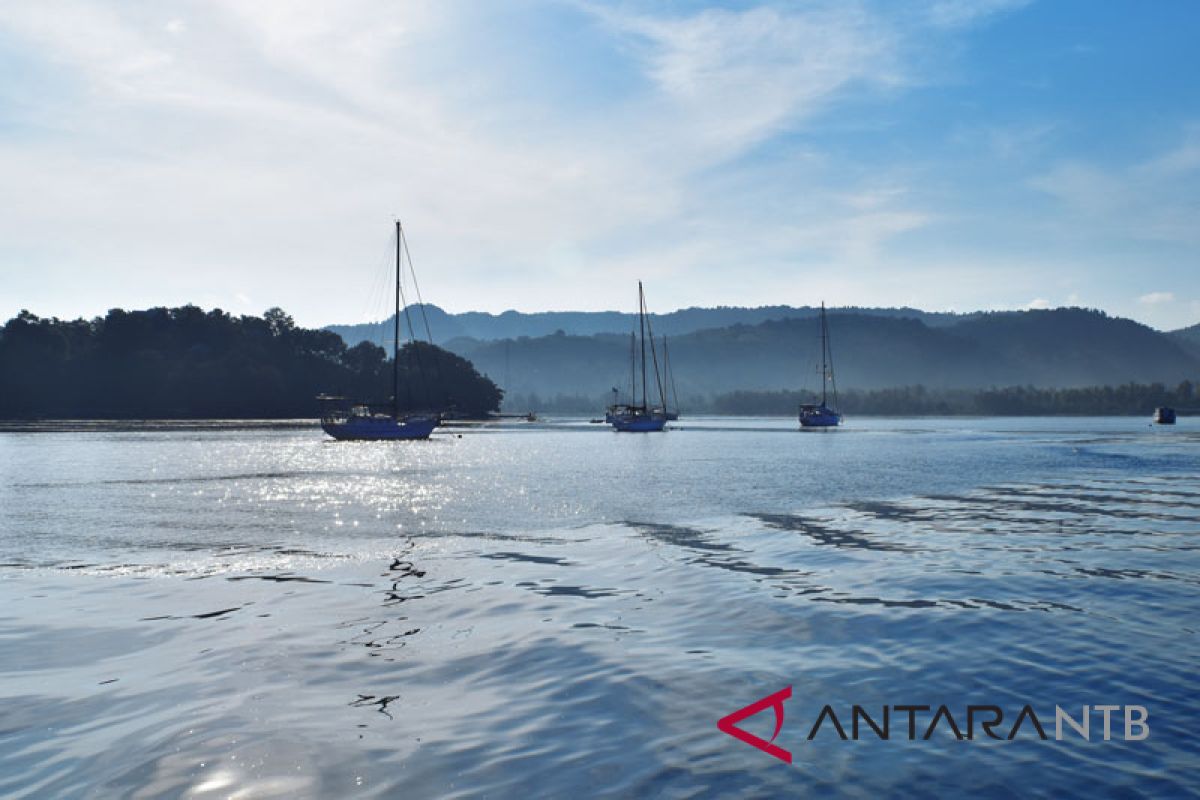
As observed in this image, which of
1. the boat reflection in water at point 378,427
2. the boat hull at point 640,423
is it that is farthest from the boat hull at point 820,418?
the boat reflection in water at point 378,427

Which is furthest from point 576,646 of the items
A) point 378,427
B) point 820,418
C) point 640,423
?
point 820,418

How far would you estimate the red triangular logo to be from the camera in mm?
9195

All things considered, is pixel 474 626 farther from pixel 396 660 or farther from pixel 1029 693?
pixel 1029 693

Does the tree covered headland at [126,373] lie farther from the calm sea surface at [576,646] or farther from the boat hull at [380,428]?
the calm sea surface at [576,646]

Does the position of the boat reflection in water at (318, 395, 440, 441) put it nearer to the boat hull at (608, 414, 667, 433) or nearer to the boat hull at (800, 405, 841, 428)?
the boat hull at (608, 414, 667, 433)

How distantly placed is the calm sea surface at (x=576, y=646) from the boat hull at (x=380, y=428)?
66.1 m

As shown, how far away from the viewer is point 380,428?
10062 centimetres

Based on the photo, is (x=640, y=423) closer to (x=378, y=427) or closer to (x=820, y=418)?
(x=820, y=418)

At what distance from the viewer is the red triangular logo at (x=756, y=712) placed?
30.2 feet

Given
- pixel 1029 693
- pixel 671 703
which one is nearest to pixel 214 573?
pixel 671 703

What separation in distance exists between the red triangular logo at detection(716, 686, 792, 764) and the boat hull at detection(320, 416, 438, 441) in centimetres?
9365

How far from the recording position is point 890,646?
1334 centimetres
